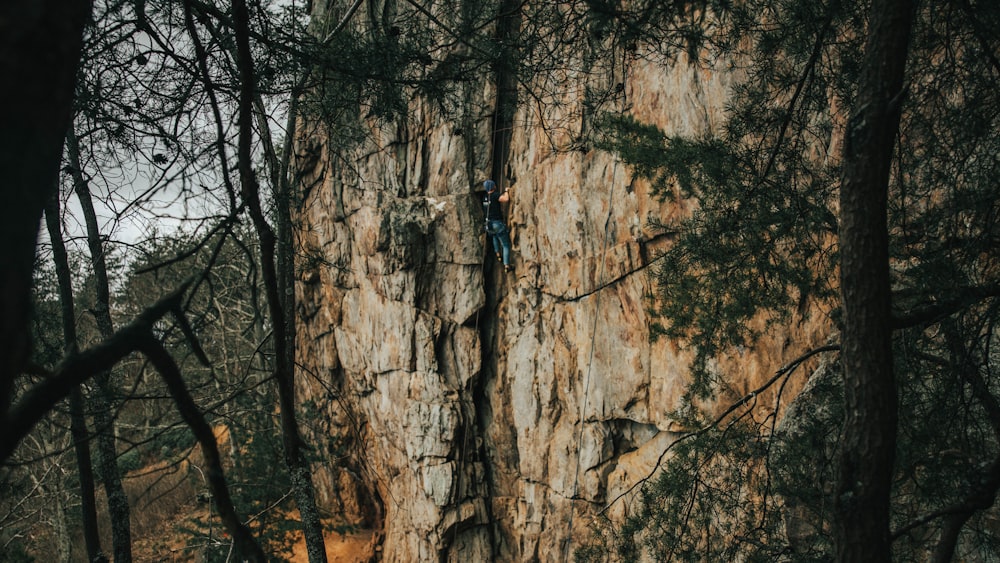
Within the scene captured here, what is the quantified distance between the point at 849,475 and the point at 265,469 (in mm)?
8722

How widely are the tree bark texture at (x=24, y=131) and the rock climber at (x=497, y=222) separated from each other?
349 inches

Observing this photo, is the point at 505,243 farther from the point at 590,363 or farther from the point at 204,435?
the point at 204,435

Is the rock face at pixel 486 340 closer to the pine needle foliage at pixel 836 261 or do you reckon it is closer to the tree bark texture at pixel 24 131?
the pine needle foliage at pixel 836 261

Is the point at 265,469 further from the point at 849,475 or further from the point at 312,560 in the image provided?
the point at 849,475

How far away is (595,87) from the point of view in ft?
27.5

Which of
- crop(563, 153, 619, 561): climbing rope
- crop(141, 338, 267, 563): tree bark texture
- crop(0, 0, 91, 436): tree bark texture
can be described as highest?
crop(563, 153, 619, 561): climbing rope

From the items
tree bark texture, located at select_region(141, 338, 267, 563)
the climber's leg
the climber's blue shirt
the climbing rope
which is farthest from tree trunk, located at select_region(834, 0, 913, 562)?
the climber's leg

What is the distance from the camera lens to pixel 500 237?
33.1ft

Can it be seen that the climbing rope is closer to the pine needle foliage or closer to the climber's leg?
the climber's leg

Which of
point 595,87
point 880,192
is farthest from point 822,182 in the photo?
point 595,87

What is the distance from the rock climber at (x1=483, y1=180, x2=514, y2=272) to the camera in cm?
980

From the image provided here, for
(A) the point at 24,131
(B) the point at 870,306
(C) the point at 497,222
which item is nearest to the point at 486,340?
(C) the point at 497,222

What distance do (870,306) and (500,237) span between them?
825 centimetres

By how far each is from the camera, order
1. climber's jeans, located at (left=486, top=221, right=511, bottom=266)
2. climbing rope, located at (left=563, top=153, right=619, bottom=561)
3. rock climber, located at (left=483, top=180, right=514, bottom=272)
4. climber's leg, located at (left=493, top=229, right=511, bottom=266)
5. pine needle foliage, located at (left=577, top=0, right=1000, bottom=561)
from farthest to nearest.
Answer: climber's leg, located at (left=493, top=229, right=511, bottom=266)
climber's jeans, located at (left=486, top=221, right=511, bottom=266)
rock climber, located at (left=483, top=180, right=514, bottom=272)
climbing rope, located at (left=563, top=153, right=619, bottom=561)
pine needle foliage, located at (left=577, top=0, right=1000, bottom=561)
